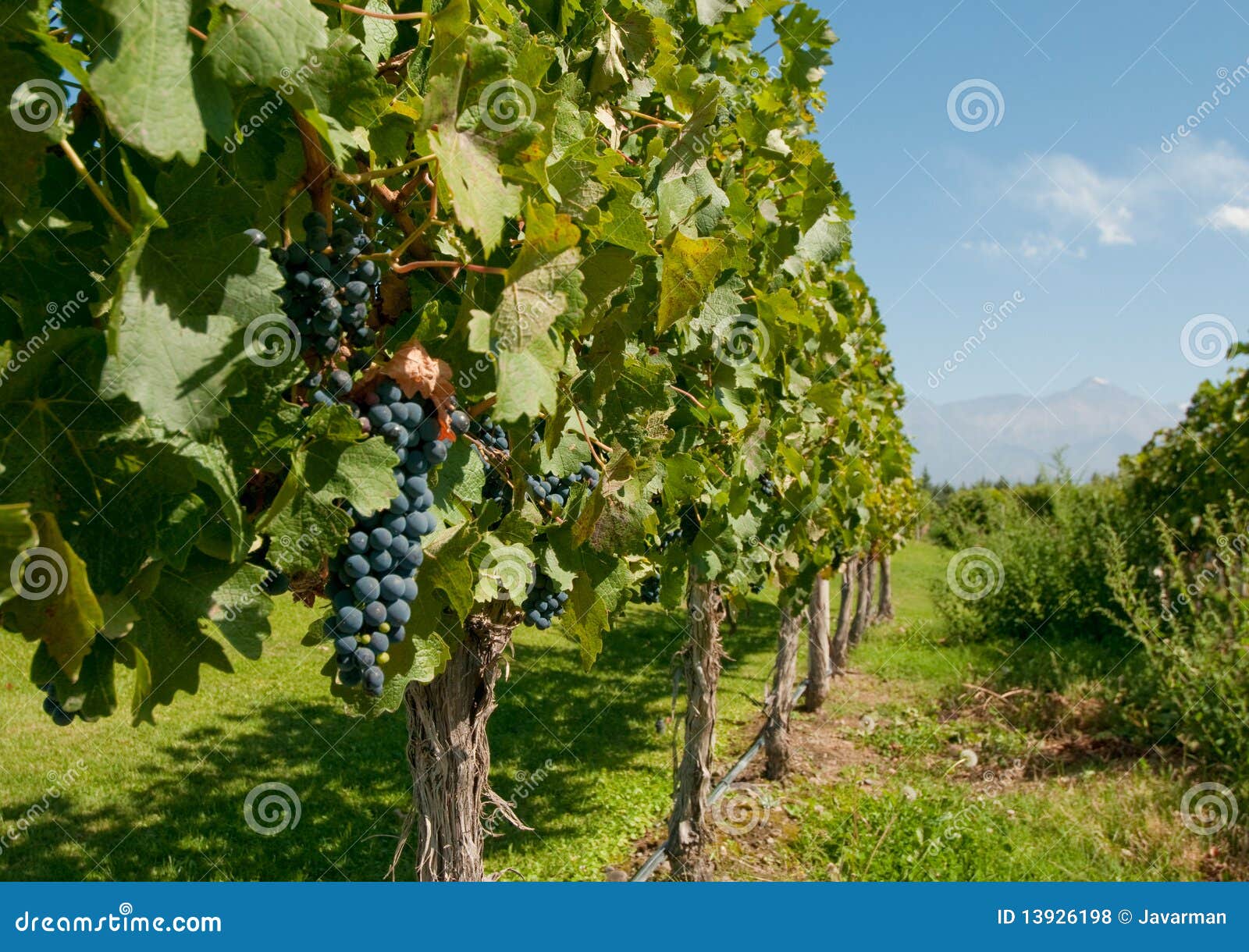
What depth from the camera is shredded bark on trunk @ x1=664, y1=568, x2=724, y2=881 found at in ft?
15.8

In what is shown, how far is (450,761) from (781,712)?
15.0ft

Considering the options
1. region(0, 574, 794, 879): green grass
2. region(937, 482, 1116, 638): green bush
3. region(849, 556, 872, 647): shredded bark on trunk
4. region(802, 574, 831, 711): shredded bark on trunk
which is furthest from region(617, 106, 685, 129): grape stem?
region(849, 556, 872, 647): shredded bark on trunk

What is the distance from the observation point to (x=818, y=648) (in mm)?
8625

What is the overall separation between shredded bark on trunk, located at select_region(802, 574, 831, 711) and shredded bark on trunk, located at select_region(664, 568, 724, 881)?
3.72 m

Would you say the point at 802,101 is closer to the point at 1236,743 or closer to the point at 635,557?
the point at 635,557

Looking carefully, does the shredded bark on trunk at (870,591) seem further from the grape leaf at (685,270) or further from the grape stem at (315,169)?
the grape stem at (315,169)

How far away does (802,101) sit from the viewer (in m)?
5.62

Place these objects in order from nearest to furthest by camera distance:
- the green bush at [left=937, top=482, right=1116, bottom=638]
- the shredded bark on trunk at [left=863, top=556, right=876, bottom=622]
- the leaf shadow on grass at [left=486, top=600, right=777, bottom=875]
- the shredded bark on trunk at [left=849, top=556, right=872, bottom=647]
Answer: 1. the leaf shadow on grass at [left=486, top=600, right=777, bottom=875]
2. the green bush at [left=937, top=482, right=1116, bottom=638]
3. the shredded bark on trunk at [left=863, top=556, right=876, bottom=622]
4. the shredded bark on trunk at [left=849, top=556, right=872, bottom=647]

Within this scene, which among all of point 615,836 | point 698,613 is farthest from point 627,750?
point 698,613

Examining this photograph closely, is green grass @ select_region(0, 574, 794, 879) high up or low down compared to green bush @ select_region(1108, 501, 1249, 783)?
down

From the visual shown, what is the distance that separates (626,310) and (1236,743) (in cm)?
596

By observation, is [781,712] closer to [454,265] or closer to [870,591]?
[454,265]

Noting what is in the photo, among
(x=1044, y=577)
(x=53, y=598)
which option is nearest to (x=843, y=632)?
(x=1044, y=577)

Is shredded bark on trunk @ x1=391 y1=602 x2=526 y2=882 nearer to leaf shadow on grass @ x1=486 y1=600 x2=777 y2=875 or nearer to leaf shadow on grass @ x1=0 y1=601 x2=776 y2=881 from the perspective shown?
leaf shadow on grass @ x1=0 y1=601 x2=776 y2=881
